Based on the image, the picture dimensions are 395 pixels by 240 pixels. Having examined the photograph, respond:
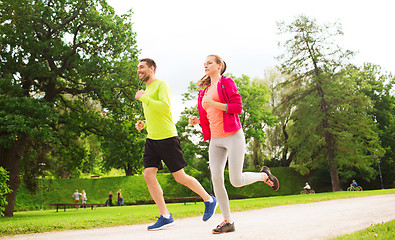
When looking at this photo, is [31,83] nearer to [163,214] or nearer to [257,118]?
[163,214]

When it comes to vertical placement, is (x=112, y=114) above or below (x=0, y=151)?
above

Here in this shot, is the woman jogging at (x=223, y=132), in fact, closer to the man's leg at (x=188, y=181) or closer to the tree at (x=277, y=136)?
the man's leg at (x=188, y=181)

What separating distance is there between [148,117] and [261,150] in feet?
118

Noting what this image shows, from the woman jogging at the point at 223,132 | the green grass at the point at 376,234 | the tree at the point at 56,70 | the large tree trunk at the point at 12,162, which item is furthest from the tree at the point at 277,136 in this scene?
the woman jogging at the point at 223,132

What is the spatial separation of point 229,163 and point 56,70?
18069 mm

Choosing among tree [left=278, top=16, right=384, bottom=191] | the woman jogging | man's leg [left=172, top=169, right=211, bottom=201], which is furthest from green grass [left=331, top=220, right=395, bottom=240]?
tree [left=278, top=16, right=384, bottom=191]

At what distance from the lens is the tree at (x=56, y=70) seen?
1855 cm

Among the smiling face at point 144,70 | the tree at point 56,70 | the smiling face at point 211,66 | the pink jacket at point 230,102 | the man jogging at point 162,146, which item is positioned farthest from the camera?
the tree at point 56,70

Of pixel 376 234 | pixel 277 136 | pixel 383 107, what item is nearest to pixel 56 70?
pixel 376 234

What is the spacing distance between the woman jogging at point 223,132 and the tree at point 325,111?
97.1 ft

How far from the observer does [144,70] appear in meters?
5.70

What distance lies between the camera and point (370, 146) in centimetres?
3525

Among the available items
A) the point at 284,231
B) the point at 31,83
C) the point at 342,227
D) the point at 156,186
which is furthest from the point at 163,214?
the point at 31,83

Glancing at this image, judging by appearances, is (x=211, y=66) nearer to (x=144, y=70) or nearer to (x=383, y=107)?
(x=144, y=70)
